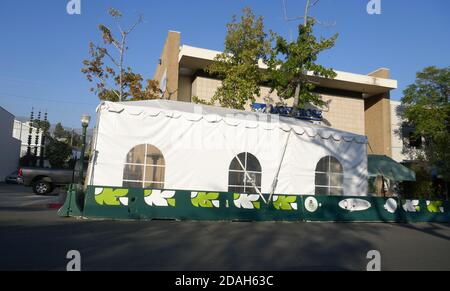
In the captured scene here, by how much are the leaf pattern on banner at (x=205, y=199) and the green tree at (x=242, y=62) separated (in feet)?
32.7

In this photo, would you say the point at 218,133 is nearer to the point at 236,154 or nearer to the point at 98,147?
the point at 236,154

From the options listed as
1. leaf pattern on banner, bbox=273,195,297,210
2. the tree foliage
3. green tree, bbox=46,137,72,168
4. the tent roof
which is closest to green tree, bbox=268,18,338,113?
the tree foliage

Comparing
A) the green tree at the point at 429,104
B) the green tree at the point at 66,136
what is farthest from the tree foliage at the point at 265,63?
the green tree at the point at 66,136

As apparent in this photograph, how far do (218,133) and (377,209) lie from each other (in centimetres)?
695

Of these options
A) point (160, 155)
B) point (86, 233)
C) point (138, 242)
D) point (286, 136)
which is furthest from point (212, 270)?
point (286, 136)

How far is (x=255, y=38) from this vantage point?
868 inches

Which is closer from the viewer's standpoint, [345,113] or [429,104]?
[429,104]

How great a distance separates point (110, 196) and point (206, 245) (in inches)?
184

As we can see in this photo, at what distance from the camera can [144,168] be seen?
1298 cm

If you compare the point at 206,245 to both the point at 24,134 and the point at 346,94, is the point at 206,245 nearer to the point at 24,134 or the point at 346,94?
the point at 346,94

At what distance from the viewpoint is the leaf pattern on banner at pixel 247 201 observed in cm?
1248

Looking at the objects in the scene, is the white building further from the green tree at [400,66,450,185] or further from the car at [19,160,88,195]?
the green tree at [400,66,450,185]

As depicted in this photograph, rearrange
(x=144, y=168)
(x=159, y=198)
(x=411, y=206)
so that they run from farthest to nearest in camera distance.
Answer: (x=411, y=206) → (x=144, y=168) → (x=159, y=198)

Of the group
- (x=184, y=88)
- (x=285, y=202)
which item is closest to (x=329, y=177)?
(x=285, y=202)
